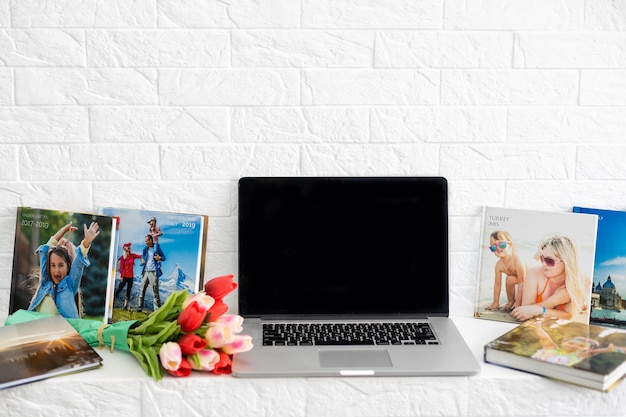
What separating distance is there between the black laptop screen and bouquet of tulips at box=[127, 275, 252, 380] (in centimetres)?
20

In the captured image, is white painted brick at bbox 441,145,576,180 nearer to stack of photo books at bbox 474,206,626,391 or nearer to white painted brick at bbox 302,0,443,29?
stack of photo books at bbox 474,206,626,391

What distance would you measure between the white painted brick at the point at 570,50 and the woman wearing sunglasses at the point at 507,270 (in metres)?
0.38

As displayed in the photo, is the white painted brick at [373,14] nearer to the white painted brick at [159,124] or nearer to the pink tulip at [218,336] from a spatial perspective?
the white painted brick at [159,124]

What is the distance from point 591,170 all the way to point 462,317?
0.43m

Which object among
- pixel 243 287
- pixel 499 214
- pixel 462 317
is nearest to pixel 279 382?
pixel 243 287

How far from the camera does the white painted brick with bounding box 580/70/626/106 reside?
141 centimetres

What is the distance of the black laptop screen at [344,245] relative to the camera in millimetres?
1389

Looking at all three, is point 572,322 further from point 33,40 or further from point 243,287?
point 33,40

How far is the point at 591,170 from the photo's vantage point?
1.44 m

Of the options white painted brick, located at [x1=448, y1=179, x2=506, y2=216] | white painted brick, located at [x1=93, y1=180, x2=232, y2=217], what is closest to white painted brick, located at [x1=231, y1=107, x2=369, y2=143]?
white painted brick, located at [x1=93, y1=180, x2=232, y2=217]

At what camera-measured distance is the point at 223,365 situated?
1137mm

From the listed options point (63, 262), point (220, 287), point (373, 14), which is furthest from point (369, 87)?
point (63, 262)

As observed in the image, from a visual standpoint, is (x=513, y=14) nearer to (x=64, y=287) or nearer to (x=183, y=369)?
(x=183, y=369)

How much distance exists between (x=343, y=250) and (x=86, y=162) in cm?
59
